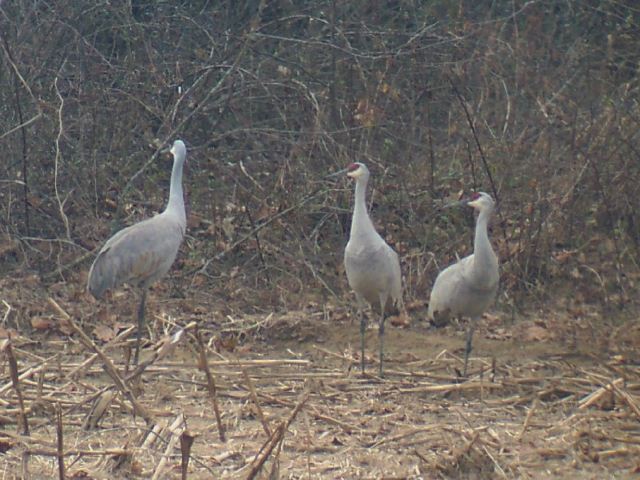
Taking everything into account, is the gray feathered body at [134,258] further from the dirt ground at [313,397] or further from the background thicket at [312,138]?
the background thicket at [312,138]

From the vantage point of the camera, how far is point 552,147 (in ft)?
32.8

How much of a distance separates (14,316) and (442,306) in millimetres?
2841

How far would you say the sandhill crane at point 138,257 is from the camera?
8.01 metres

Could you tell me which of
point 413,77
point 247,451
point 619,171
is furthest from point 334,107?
point 247,451

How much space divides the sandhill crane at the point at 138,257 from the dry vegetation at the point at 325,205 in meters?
0.34

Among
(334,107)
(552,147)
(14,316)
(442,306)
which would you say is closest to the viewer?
(442,306)

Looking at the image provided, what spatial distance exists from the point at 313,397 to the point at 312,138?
13.1ft

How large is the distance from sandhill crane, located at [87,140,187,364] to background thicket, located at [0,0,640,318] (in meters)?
0.97

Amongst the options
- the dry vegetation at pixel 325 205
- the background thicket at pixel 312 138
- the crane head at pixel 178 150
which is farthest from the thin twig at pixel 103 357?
the background thicket at pixel 312 138

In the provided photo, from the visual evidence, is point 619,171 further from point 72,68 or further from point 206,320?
point 72,68

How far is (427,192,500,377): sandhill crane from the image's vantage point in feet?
25.2

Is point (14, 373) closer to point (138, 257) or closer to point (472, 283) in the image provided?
point (138, 257)

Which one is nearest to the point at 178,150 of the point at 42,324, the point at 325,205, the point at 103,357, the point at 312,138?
the point at 42,324

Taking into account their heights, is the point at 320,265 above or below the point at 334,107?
below
